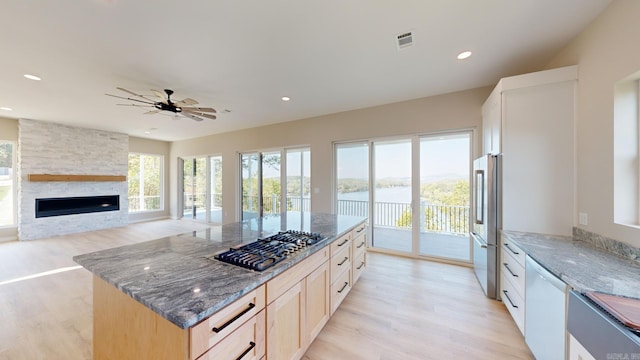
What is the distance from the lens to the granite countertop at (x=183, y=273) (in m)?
0.95

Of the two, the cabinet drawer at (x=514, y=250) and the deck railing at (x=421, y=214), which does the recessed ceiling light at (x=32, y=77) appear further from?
the cabinet drawer at (x=514, y=250)

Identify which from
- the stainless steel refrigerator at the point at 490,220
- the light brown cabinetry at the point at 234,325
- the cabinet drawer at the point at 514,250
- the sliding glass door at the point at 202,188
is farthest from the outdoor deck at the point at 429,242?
the sliding glass door at the point at 202,188

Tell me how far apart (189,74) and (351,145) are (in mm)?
3039

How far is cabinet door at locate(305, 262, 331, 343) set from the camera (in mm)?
1728

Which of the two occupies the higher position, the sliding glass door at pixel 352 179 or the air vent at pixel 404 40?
the air vent at pixel 404 40

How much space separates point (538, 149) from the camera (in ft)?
7.63

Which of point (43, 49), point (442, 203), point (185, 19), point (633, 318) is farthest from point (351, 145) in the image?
point (43, 49)

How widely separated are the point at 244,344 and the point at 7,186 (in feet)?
26.6

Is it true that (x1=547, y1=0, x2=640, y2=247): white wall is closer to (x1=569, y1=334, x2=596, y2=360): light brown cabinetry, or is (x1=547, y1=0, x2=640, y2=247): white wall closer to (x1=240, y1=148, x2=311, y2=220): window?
(x1=569, y1=334, x2=596, y2=360): light brown cabinetry

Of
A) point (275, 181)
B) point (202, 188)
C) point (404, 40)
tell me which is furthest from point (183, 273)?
point (202, 188)

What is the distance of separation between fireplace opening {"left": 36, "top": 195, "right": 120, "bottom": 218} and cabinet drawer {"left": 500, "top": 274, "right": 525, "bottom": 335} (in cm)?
910

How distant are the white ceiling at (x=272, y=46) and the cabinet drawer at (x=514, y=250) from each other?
2059 mm

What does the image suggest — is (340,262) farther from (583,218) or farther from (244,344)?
(583,218)

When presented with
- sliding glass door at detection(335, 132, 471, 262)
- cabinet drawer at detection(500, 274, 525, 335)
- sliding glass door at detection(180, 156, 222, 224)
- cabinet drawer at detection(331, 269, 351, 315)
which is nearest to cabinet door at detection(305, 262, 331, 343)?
cabinet drawer at detection(331, 269, 351, 315)
